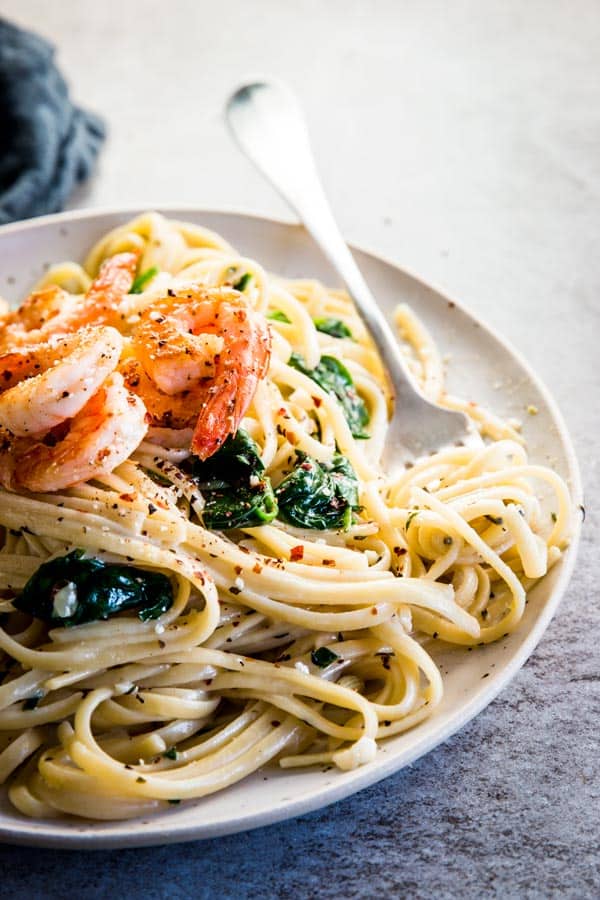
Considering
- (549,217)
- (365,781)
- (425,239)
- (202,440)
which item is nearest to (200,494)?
(202,440)

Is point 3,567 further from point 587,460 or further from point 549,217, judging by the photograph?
point 549,217

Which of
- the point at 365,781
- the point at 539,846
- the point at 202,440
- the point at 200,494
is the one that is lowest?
the point at 539,846

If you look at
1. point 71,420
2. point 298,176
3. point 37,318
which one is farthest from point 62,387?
point 298,176

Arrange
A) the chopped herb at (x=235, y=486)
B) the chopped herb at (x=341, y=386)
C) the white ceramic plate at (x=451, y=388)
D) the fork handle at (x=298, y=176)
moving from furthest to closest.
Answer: the fork handle at (x=298, y=176), the chopped herb at (x=341, y=386), the chopped herb at (x=235, y=486), the white ceramic plate at (x=451, y=388)

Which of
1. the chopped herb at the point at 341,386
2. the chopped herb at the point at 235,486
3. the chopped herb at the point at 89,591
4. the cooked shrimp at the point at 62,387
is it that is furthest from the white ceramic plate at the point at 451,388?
the cooked shrimp at the point at 62,387

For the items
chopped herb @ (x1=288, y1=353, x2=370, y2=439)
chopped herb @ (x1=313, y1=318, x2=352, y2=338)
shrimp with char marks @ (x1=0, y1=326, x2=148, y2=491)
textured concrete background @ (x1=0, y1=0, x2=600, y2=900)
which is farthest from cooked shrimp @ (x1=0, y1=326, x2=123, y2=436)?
chopped herb @ (x1=313, y1=318, x2=352, y2=338)

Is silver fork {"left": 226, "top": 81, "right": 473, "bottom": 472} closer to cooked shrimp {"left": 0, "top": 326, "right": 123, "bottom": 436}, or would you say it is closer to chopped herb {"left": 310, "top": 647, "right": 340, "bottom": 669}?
chopped herb {"left": 310, "top": 647, "right": 340, "bottom": 669}

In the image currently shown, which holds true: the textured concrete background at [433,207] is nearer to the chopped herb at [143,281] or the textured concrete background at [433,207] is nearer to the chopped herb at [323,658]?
the chopped herb at [323,658]
